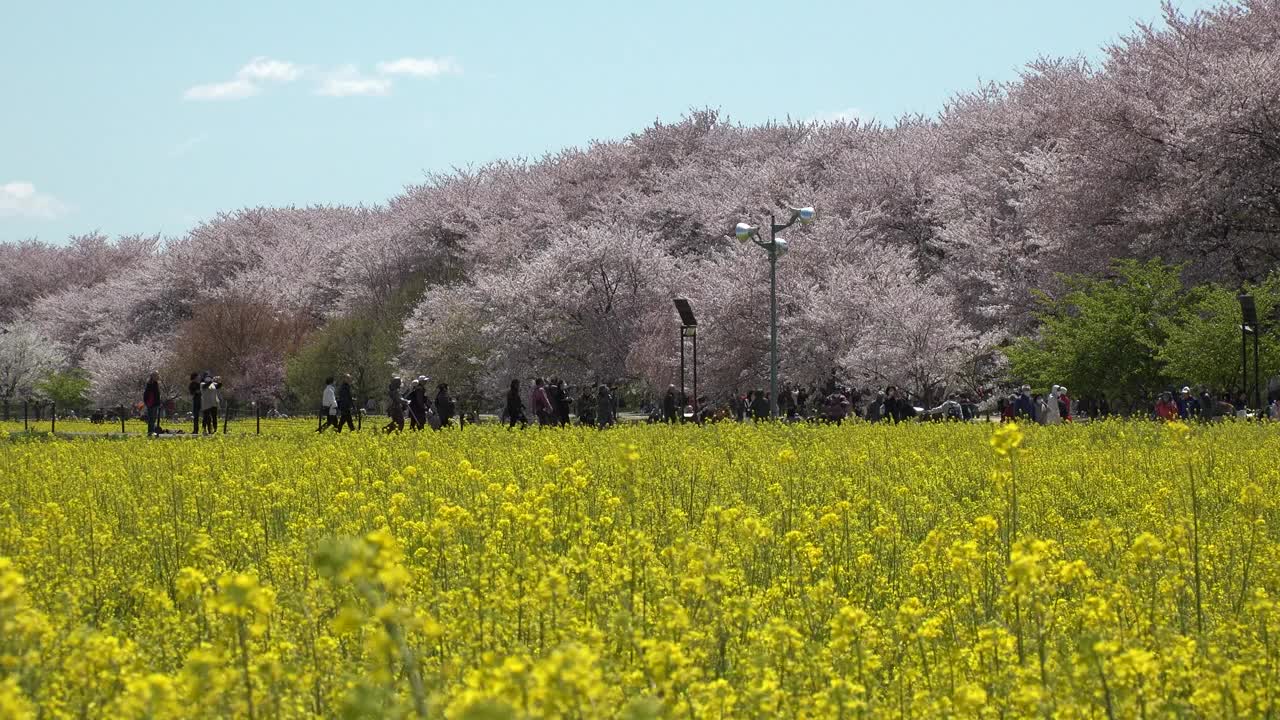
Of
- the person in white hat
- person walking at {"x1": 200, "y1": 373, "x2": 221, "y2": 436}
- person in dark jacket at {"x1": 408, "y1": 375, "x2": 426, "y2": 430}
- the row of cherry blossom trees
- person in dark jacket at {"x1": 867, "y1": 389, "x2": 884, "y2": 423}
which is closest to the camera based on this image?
person in dark jacket at {"x1": 408, "y1": 375, "x2": 426, "y2": 430}

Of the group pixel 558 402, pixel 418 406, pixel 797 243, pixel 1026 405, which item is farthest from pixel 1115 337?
pixel 797 243

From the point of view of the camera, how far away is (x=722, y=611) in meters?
6.33

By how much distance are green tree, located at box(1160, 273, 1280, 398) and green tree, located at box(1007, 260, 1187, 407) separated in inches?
18.8

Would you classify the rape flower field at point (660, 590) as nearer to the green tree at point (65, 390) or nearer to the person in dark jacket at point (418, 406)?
the person in dark jacket at point (418, 406)

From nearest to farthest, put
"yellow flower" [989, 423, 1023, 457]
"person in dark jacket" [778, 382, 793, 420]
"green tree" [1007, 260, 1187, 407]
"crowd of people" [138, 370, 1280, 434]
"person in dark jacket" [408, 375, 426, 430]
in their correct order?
"yellow flower" [989, 423, 1023, 457], "crowd of people" [138, 370, 1280, 434], "person in dark jacket" [408, 375, 426, 430], "green tree" [1007, 260, 1187, 407], "person in dark jacket" [778, 382, 793, 420]

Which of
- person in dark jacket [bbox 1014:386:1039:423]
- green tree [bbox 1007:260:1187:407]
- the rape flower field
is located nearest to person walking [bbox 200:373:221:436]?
the rape flower field

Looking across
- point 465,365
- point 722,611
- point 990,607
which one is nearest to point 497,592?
point 722,611

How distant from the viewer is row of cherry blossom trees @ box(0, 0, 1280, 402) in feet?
109

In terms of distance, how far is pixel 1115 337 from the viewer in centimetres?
2995

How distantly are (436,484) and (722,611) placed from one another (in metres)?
7.23

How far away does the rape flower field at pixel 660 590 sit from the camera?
4.29 meters

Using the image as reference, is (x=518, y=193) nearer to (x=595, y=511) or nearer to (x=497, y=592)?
(x=595, y=511)

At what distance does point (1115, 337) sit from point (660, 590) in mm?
25021

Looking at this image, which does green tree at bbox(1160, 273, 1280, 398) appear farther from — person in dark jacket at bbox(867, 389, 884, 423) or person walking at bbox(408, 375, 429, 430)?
person walking at bbox(408, 375, 429, 430)
